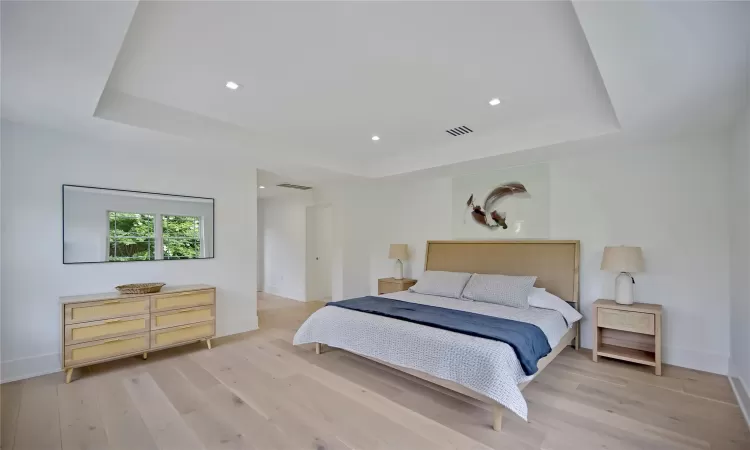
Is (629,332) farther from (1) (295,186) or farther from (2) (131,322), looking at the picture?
(1) (295,186)

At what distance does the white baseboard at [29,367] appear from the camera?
2979 mm

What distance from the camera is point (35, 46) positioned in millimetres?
1860

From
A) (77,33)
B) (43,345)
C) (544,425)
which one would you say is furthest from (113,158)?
(544,425)

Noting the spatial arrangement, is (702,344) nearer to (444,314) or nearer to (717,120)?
(717,120)

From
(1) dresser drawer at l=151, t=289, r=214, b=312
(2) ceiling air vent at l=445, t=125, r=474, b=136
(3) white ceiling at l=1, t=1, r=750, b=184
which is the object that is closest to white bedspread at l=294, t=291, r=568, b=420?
(1) dresser drawer at l=151, t=289, r=214, b=312

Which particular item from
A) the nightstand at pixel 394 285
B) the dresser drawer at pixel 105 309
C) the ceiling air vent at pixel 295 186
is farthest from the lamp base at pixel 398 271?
the dresser drawer at pixel 105 309

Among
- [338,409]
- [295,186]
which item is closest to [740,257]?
[338,409]

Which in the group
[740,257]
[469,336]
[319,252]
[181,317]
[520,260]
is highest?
[740,257]

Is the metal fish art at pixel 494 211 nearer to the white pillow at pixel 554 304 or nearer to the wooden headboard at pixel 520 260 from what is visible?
the wooden headboard at pixel 520 260

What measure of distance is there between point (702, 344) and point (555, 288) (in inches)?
52.2

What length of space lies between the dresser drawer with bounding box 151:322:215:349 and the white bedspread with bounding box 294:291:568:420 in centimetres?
111

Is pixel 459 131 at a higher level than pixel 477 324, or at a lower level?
higher

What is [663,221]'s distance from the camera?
3.49m

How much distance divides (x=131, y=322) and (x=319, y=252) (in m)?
3.98
